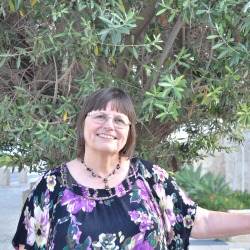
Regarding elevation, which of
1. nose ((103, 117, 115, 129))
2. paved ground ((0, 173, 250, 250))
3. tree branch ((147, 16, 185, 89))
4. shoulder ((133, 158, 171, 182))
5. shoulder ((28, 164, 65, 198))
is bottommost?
paved ground ((0, 173, 250, 250))

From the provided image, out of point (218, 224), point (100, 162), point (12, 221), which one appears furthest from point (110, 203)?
point (12, 221)

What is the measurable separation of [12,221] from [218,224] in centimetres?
887

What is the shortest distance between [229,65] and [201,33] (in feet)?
1.61

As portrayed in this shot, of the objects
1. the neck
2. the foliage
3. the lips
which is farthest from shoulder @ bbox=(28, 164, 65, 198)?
the foliage

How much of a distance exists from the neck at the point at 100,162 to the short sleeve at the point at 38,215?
15 centimetres

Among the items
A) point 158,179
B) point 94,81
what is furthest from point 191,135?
point 158,179

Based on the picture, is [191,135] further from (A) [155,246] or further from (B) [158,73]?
(A) [155,246]

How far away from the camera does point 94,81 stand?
2.95m

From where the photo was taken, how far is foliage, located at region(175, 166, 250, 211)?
199 centimetres

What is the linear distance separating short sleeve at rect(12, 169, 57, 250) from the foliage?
1.73 feet

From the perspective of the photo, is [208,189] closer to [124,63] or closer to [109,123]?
[109,123]

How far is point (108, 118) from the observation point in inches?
91.7

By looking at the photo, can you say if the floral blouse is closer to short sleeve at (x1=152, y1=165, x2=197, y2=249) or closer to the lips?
short sleeve at (x1=152, y1=165, x2=197, y2=249)

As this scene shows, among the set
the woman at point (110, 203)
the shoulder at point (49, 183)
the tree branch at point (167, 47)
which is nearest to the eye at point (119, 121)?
the woman at point (110, 203)
